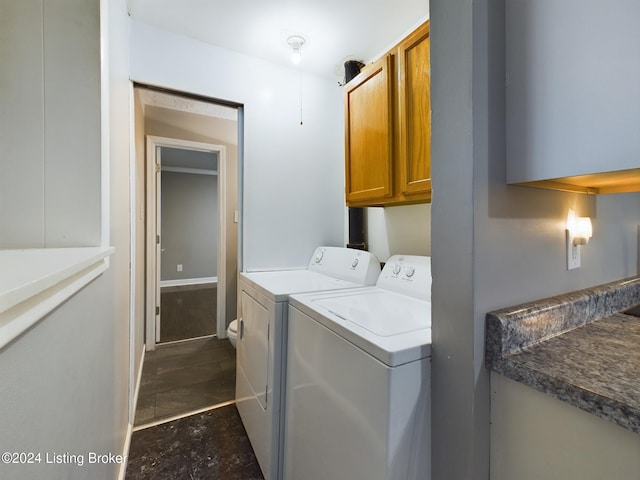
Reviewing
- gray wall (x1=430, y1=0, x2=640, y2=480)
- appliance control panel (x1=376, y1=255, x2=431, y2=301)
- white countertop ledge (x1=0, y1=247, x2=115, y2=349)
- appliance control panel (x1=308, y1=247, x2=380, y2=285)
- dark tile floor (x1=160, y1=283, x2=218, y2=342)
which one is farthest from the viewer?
dark tile floor (x1=160, y1=283, x2=218, y2=342)

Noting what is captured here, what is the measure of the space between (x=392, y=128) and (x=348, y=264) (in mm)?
840

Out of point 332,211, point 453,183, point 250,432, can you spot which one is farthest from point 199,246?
point 453,183

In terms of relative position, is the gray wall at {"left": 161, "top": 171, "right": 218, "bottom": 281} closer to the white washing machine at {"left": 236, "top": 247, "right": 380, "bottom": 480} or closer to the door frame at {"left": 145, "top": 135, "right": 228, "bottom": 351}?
the door frame at {"left": 145, "top": 135, "right": 228, "bottom": 351}

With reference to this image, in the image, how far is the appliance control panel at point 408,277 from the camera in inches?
51.6

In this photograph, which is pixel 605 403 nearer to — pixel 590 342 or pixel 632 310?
pixel 590 342

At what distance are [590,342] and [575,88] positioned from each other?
0.63 meters

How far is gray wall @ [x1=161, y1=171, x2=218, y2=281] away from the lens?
570 centimetres

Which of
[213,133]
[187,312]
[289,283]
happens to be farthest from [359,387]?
[187,312]

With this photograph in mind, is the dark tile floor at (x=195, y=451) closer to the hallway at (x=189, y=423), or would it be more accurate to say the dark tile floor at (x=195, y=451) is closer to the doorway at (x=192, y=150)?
the hallway at (x=189, y=423)

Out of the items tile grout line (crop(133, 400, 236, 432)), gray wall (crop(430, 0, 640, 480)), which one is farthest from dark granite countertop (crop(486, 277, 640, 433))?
tile grout line (crop(133, 400, 236, 432))

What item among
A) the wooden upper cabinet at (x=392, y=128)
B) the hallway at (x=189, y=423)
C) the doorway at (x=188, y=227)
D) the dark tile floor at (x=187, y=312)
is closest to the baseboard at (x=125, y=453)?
the hallway at (x=189, y=423)

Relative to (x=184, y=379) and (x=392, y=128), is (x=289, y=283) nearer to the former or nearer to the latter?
(x=392, y=128)

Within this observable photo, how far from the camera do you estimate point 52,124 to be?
2.85ft

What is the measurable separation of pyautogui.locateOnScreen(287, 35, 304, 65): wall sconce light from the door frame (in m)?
1.46
